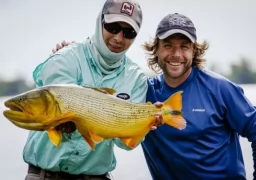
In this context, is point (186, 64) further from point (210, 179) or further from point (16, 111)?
point (16, 111)

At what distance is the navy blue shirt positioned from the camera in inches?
244

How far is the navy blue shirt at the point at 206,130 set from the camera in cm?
620

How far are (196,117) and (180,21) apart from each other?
113 centimetres

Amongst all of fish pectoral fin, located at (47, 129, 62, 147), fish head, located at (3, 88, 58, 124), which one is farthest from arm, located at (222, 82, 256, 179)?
fish head, located at (3, 88, 58, 124)

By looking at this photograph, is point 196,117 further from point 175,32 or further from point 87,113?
point 87,113

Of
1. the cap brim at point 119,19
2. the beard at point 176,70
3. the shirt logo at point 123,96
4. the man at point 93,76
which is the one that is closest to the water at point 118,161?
the beard at point 176,70

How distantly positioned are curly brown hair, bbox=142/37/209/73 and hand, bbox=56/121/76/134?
2.16 m

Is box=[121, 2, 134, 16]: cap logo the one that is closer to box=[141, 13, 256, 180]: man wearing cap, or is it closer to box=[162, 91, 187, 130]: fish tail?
box=[141, 13, 256, 180]: man wearing cap

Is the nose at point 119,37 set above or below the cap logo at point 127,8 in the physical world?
below

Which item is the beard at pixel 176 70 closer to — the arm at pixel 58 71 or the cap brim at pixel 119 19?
the cap brim at pixel 119 19

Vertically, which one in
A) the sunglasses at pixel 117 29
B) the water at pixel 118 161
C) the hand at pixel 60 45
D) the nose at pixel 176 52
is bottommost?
the water at pixel 118 161

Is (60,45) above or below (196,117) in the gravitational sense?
above

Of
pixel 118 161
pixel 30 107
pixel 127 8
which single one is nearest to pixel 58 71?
pixel 30 107

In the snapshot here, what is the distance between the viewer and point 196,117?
→ 6188 millimetres
